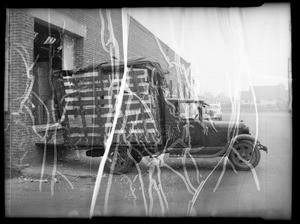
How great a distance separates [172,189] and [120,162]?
110cm

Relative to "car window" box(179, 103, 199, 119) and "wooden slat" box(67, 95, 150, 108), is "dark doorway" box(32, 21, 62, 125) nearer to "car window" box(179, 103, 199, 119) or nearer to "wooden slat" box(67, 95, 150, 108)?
"wooden slat" box(67, 95, 150, 108)

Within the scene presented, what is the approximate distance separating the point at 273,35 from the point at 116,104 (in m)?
2.97

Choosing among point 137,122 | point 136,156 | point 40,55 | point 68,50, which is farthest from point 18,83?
A: point 136,156

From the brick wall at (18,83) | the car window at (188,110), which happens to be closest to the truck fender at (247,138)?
the car window at (188,110)

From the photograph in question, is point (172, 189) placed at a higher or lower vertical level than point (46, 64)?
lower

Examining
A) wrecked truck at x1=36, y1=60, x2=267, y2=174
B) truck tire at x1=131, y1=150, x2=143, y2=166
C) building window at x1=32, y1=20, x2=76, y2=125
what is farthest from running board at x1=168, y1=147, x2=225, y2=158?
building window at x1=32, y1=20, x2=76, y2=125

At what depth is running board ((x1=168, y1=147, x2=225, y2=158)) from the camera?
21.0ft

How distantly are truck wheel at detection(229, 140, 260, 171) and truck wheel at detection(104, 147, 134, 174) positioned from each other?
6.27 ft

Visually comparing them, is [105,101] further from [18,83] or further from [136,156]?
[18,83]

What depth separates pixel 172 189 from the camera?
5875 millimetres

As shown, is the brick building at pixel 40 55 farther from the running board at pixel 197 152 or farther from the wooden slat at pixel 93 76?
the running board at pixel 197 152

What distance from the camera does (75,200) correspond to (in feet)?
19.0
